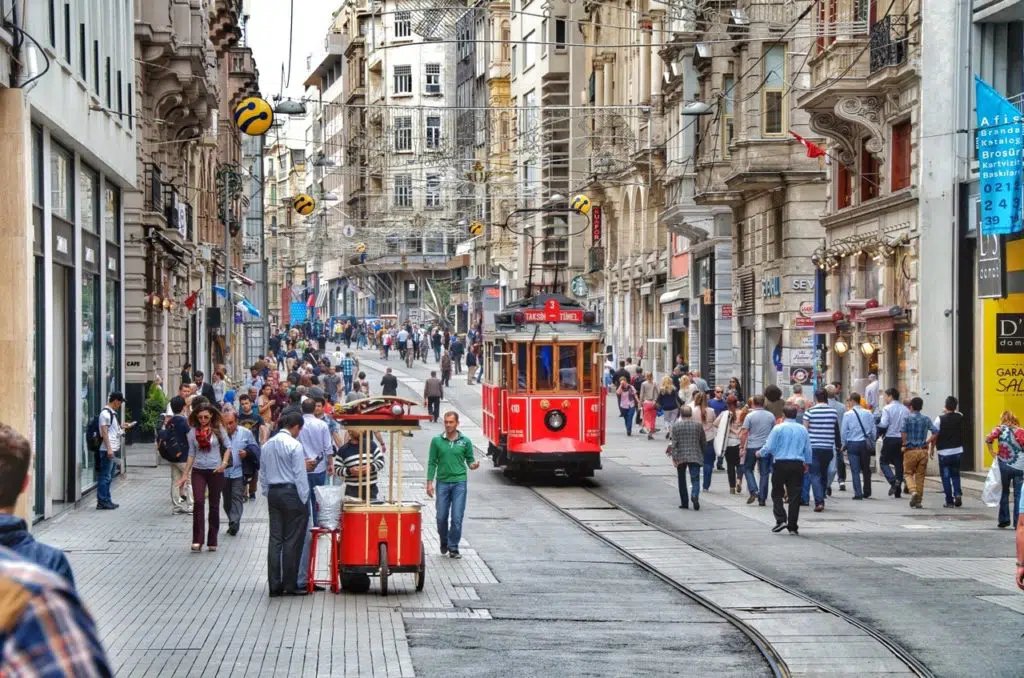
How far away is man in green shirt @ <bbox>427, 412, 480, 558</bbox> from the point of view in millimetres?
17719

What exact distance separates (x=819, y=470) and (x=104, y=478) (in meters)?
9.74

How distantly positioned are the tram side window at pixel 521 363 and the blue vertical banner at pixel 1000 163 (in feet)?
24.5

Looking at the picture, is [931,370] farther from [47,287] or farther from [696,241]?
[696,241]

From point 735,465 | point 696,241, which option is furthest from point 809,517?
point 696,241

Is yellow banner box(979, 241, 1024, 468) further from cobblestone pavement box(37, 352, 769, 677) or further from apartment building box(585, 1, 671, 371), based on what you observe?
apartment building box(585, 1, 671, 371)

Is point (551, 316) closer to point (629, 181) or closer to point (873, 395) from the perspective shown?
point (873, 395)

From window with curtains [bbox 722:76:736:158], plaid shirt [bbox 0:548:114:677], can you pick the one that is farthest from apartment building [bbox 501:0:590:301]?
plaid shirt [bbox 0:548:114:677]

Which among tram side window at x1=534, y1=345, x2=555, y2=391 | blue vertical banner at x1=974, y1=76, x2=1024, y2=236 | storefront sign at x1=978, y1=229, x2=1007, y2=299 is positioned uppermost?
blue vertical banner at x1=974, y1=76, x2=1024, y2=236

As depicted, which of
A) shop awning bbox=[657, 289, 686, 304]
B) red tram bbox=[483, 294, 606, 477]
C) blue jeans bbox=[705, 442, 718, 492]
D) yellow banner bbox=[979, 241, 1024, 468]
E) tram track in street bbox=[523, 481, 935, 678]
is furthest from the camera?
shop awning bbox=[657, 289, 686, 304]

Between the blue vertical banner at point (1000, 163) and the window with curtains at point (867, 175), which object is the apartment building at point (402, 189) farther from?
the blue vertical banner at point (1000, 163)

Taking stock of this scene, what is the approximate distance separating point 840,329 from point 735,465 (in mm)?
9046

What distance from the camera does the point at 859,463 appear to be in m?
26.1

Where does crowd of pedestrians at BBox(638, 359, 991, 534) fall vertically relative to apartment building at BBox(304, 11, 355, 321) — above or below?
below

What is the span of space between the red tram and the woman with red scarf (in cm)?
1015
